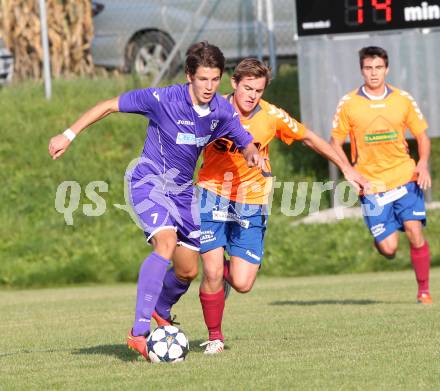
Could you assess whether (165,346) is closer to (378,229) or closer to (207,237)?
(207,237)

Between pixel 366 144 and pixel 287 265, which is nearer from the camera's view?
pixel 366 144

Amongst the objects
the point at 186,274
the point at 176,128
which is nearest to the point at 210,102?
the point at 176,128

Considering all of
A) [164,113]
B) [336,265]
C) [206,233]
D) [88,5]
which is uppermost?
[88,5]

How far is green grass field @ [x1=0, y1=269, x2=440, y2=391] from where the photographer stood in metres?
6.37

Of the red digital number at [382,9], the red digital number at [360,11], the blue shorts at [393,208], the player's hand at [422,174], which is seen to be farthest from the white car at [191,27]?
the player's hand at [422,174]

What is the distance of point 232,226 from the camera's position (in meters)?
8.62

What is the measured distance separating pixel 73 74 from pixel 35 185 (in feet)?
9.64

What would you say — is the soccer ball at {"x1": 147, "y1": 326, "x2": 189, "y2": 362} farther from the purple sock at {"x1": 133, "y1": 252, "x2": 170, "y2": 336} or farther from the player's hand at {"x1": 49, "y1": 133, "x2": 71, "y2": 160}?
the player's hand at {"x1": 49, "y1": 133, "x2": 71, "y2": 160}

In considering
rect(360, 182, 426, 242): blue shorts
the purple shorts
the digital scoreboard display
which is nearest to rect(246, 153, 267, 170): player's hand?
the purple shorts

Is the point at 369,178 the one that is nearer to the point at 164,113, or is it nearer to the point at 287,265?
the point at 164,113

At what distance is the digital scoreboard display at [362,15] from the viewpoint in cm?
1642

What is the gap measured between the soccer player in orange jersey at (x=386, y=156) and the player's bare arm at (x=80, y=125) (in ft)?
12.7

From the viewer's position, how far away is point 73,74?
66.5ft

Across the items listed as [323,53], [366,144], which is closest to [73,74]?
[323,53]
